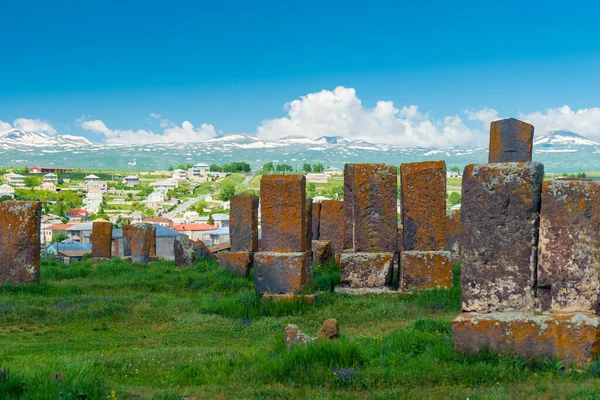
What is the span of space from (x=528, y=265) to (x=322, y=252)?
1135cm

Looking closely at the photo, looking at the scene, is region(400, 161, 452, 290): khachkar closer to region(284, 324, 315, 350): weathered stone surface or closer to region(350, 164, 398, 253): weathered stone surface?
region(350, 164, 398, 253): weathered stone surface

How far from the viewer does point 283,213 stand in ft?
42.3

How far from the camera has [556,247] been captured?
7191mm

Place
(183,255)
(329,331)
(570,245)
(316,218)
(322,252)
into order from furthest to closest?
(316,218) → (183,255) → (322,252) → (329,331) → (570,245)

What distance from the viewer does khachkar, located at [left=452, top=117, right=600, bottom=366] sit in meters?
7.01

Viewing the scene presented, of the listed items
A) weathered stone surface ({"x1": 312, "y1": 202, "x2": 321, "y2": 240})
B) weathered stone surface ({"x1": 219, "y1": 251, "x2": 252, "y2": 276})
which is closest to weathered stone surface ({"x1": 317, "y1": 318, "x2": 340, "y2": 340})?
weathered stone surface ({"x1": 219, "y1": 251, "x2": 252, "y2": 276})

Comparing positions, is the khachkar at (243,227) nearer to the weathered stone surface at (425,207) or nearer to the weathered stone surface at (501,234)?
the weathered stone surface at (425,207)

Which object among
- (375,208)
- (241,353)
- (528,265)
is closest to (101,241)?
(375,208)

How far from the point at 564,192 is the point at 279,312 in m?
6.17

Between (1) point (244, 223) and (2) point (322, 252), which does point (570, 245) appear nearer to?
(2) point (322, 252)

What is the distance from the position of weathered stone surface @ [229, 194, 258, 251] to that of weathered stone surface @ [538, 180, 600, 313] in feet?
39.3

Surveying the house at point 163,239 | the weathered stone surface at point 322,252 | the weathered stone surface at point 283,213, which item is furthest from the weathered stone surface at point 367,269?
the house at point 163,239

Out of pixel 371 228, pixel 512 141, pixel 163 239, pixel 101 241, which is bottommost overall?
pixel 163 239

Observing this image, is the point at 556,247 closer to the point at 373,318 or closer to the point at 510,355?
the point at 510,355
